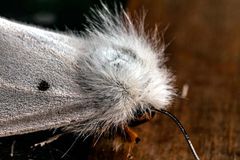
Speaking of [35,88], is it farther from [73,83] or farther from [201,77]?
[201,77]

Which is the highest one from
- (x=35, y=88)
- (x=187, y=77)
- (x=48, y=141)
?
(x=187, y=77)

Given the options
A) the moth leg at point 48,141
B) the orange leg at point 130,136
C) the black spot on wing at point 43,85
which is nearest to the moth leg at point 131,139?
the orange leg at point 130,136

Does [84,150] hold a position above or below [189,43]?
below

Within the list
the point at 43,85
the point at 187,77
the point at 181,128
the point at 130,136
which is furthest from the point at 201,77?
the point at 43,85

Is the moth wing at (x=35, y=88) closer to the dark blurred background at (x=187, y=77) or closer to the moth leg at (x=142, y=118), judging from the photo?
the dark blurred background at (x=187, y=77)

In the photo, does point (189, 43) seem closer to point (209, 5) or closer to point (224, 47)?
point (224, 47)

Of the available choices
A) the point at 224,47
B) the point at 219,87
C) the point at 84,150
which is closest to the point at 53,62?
the point at 84,150

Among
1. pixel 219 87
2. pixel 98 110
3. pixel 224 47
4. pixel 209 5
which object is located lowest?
pixel 98 110

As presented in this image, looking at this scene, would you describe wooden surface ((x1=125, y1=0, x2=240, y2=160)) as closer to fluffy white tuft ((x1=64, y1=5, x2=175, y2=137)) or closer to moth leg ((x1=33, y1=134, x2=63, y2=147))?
fluffy white tuft ((x1=64, y1=5, x2=175, y2=137))
